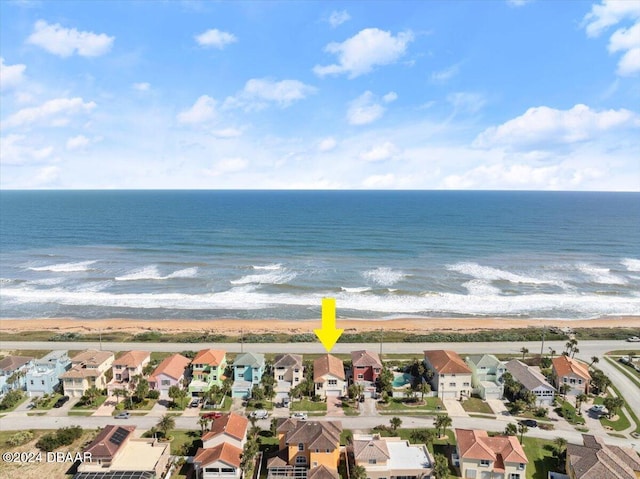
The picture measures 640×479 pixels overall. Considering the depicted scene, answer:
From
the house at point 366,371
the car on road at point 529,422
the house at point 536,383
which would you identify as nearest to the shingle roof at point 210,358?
the house at point 366,371

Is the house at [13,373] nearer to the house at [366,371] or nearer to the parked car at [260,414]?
the parked car at [260,414]

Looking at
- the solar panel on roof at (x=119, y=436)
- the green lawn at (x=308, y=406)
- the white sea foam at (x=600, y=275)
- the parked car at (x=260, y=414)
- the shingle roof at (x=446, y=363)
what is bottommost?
the green lawn at (x=308, y=406)

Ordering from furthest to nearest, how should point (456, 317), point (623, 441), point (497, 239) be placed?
point (497, 239) → point (456, 317) → point (623, 441)

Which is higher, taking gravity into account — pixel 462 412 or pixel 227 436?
pixel 227 436

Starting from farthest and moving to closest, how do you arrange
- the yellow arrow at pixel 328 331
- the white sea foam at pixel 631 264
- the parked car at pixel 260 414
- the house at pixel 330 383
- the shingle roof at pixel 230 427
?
the white sea foam at pixel 631 264 < the yellow arrow at pixel 328 331 < the house at pixel 330 383 < the parked car at pixel 260 414 < the shingle roof at pixel 230 427

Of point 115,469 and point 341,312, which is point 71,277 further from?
point 115,469

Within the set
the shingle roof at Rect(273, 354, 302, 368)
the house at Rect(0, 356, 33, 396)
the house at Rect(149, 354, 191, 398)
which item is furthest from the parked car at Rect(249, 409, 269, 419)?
the house at Rect(0, 356, 33, 396)

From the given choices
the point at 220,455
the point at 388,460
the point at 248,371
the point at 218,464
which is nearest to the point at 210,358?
the point at 248,371

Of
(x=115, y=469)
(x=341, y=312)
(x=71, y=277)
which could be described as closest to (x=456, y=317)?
(x=341, y=312)
